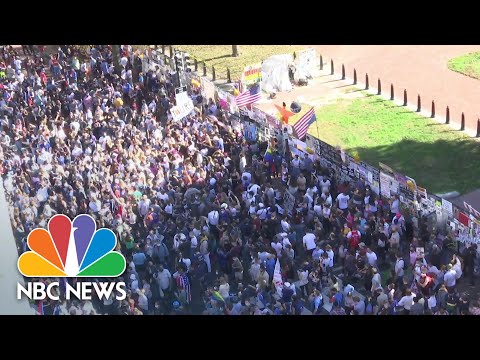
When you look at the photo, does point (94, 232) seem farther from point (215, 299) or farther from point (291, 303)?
point (291, 303)

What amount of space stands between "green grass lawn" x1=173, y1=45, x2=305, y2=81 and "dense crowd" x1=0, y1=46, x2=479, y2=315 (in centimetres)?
246

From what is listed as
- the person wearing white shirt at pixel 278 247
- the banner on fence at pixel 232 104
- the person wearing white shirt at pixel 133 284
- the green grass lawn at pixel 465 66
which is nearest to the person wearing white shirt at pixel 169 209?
the person wearing white shirt at pixel 133 284

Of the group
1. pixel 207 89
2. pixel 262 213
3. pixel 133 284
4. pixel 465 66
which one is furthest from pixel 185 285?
pixel 465 66

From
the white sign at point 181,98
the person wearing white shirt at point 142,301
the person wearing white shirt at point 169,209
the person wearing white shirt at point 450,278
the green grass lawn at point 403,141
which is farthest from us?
the white sign at point 181,98

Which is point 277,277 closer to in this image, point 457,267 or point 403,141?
point 457,267

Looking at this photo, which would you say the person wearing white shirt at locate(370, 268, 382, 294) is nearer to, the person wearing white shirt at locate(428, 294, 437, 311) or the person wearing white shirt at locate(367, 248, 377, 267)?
the person wearing white shirt at locate(367, 248, 377, 267)

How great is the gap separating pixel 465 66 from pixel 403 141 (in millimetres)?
4907

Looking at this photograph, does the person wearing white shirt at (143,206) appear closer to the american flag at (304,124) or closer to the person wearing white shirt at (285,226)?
the person wearing white shirt at (285,226)

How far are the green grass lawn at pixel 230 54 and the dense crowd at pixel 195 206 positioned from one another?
8.07ft

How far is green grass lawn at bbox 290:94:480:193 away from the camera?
2464 centimetres

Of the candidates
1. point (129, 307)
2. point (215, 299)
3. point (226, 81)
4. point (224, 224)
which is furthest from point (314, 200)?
point (226, 81)

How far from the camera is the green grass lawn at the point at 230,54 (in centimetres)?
2966

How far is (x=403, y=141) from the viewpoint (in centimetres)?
2650

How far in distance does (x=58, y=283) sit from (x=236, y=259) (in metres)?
4.22
